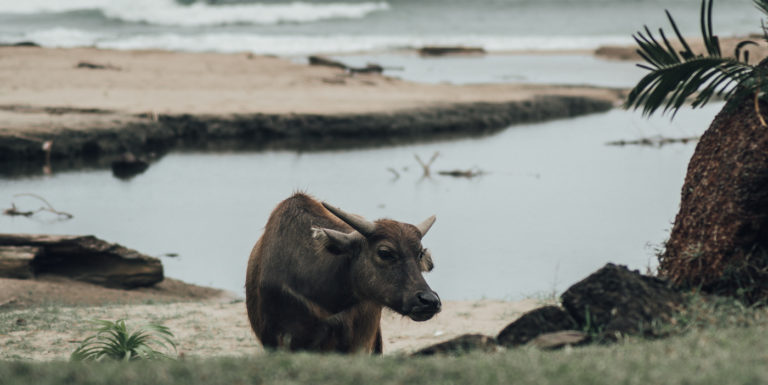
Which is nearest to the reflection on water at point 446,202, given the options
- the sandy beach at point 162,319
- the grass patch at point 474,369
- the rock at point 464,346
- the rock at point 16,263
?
the sandy beach at point 162,319

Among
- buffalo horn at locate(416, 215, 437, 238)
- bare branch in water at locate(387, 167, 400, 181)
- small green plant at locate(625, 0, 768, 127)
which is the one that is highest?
small green plant at locate(625, 0, 768, 127)

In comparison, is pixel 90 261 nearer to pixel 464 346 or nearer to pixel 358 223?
pixel 358 223

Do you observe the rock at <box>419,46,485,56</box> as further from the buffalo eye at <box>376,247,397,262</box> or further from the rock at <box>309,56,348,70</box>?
the buffalo eye at <box>376,247,397,262</box>

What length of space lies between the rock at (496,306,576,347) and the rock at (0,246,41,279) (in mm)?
8110

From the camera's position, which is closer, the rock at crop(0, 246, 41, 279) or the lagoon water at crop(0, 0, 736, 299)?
the rock at crop(0, 246, 41, 279)

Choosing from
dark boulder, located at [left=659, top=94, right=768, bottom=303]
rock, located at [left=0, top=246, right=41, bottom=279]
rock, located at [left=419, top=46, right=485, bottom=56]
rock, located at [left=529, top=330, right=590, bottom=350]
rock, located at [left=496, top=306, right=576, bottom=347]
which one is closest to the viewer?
rock, located at [left=529, top=330, right=590, bottom=350]

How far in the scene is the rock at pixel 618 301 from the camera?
18.7 feet

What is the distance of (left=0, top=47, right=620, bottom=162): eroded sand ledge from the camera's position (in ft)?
65.1

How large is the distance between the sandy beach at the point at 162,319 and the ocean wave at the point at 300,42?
3406 cm

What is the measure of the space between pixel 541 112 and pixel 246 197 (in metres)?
10.5

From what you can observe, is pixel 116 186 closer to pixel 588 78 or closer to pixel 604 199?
pixel 604 199

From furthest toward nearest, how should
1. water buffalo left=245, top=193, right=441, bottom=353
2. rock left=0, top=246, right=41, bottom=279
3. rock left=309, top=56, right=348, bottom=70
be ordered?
rock left=309, top=56, right=348, bottom=70 → rock left=0, top=246, right=41, bottom=279 → water buffalo left=245, top=193, right=441, bottom=353

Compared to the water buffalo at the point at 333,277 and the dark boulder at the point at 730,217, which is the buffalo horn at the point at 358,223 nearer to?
the water buffalo at the point at 333,277

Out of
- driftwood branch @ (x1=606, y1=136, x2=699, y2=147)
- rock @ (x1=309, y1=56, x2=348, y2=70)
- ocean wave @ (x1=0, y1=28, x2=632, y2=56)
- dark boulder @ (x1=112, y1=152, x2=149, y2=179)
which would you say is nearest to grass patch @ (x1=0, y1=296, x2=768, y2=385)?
dark boulder @ (x1=112, y1=152, x2=149, y2=179)
